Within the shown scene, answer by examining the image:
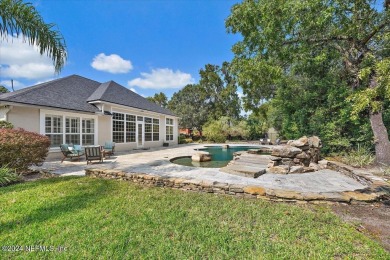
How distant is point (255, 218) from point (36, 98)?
13.5 m

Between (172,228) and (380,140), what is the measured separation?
9986 mm

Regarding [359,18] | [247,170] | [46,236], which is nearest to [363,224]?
[247,170]

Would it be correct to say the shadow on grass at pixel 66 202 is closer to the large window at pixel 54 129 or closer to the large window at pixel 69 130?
the large window at pixel 54 129

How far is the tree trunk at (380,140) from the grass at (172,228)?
665cm

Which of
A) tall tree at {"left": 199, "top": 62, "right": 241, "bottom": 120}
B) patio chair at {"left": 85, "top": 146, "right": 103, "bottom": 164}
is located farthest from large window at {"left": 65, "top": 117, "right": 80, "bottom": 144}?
tall tree at {"left": 199, "top": 62, "right": 241, "bottom": 120}

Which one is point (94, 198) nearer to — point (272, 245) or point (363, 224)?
point (272, 245)

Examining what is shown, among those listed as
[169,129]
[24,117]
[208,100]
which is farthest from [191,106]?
[24,117]

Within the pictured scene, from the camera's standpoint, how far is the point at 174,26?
16688 mm

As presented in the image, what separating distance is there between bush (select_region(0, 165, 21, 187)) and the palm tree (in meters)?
3.93

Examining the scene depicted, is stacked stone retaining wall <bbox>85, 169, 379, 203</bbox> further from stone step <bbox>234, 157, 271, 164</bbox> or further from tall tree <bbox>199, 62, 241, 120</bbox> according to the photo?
tall tree <bbox>199, 62, 241, 120</bbox>

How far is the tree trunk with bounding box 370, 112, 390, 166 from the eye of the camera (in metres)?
8.29

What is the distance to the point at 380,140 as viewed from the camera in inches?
330

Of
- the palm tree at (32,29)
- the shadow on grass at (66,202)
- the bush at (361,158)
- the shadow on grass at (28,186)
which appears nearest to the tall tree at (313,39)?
the bush at (361,158)

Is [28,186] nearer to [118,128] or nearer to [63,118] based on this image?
[63,118]
